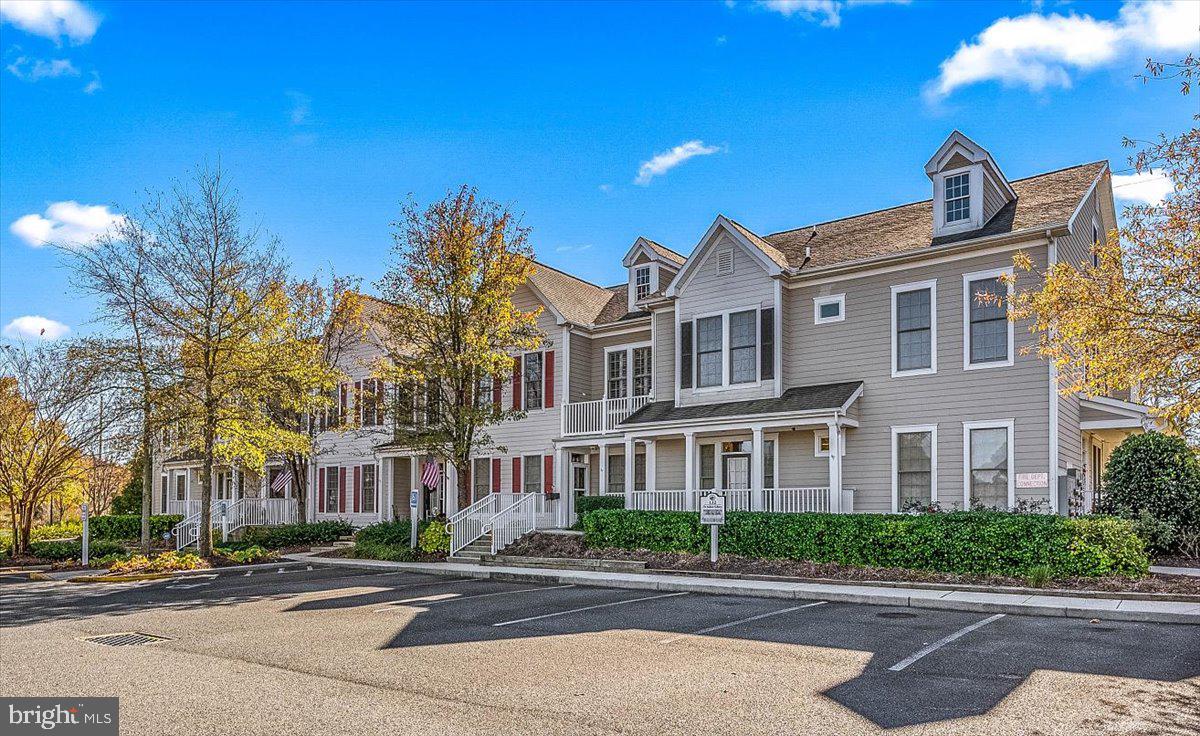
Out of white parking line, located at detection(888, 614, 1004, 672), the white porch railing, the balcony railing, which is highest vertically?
the balcony railing

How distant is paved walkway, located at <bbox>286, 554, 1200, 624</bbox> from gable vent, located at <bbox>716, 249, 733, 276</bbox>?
8.24 m

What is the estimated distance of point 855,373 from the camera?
20797mm

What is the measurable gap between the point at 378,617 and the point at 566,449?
1397 centimetres

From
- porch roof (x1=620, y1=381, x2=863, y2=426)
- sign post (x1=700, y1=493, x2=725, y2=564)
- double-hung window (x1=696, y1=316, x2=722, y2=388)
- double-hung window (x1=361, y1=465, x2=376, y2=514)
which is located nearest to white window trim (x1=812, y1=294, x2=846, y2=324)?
porch roof (x1=620, y1=381, x2=863, y2=426)

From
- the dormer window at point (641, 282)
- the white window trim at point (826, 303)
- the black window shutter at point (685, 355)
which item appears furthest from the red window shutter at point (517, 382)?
the white window trim at point (826, 303)

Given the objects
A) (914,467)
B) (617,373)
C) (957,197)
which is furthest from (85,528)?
(957,197)

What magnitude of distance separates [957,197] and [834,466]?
21.7 ft

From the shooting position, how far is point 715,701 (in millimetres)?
7707

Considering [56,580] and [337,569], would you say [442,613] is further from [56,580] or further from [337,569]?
[56,580]

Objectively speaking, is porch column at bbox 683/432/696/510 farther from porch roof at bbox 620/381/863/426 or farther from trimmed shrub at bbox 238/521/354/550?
trimmed shrub at bbox 238/521/354/550

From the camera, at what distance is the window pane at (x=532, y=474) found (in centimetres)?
2777

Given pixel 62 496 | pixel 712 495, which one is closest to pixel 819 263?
pixel 712 495

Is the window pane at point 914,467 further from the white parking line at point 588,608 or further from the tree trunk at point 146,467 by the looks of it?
the tree trunk at point 146,467

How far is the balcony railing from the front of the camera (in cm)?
2534
